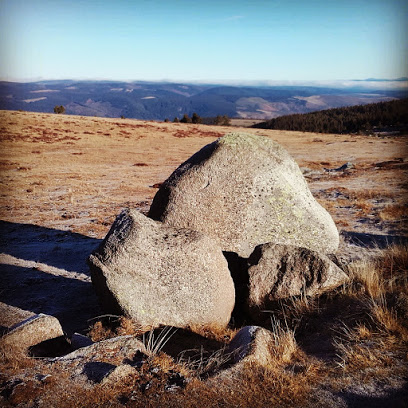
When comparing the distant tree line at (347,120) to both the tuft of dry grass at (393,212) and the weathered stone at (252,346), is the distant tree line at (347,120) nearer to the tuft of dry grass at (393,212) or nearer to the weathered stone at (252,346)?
the tuft of dry grass at (393,212)

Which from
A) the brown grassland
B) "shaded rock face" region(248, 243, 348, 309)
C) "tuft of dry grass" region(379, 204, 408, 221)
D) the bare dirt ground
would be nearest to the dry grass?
the brown grassland

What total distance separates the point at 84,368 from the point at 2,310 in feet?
10.5

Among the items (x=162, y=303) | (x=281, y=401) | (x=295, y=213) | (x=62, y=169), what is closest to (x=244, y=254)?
(x=295, y=213)

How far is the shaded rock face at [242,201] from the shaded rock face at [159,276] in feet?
4.23

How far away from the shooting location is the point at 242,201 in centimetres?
707

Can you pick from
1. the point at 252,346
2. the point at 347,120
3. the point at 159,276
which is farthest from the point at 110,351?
the point at 347,120

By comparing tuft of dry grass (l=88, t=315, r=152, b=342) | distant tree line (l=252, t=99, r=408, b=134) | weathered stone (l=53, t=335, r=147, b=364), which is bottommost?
tuft of dry grass (l=88, t=315, r=152, b=342)

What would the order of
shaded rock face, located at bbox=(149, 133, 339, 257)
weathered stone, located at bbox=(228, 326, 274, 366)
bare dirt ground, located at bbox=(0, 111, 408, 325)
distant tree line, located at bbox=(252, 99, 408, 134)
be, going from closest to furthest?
weathered stone, located at bbox=(228, 326, 274, 366) < shaded rock face, located at bbox=(149, 133, 339, 257) < bare dirt ground, located at bbox=(0, 111, 408, 325) < distant tree line, located at bbox=(252, 99, 408, 134)

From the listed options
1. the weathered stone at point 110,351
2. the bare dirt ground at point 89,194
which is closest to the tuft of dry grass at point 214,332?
the weathered stone at point 110,351

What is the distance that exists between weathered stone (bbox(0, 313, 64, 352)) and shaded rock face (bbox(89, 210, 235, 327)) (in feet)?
2.77

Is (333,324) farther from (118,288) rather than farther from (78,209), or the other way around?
(78,209)

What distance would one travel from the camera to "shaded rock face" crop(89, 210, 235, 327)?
5.10 metres

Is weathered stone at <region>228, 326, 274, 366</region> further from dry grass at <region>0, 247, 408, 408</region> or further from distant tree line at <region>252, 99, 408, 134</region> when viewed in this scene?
distant tree line at <region>252, 99, 408, 134</region>

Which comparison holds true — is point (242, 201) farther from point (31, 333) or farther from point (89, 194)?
point (89, 194)
